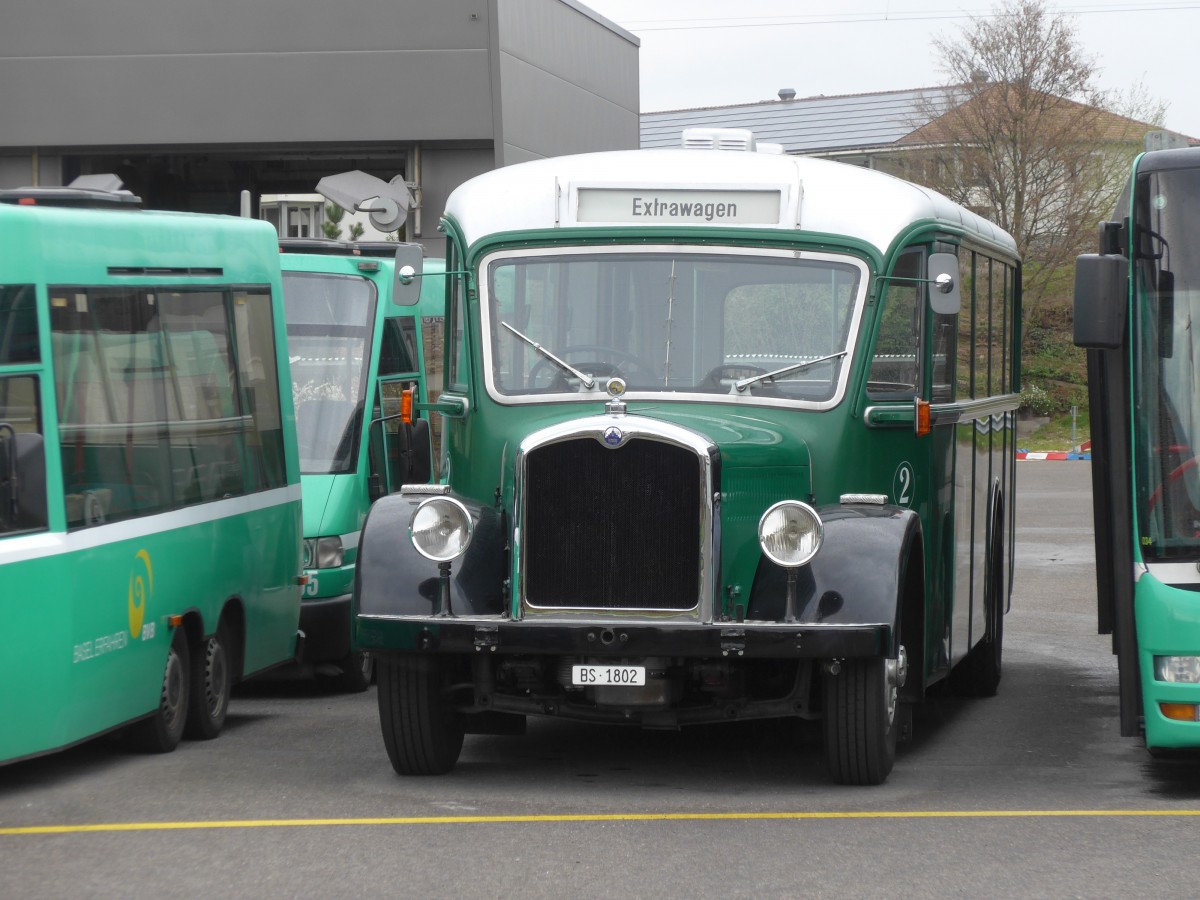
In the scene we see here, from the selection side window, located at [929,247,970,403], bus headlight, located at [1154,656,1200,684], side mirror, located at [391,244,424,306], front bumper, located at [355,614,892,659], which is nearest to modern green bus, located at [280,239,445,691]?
side mirror, located at [391,244,424,306]

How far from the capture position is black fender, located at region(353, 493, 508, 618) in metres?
8.65

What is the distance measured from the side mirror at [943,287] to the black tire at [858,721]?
191 centimetres

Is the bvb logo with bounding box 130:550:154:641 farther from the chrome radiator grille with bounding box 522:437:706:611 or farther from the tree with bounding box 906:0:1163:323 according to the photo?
the tree with bounding box 906:0:1163:323

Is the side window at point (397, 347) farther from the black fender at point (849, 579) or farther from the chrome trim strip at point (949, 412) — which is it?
the black fender at point (849, 579)

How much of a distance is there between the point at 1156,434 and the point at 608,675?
2564 millimetres

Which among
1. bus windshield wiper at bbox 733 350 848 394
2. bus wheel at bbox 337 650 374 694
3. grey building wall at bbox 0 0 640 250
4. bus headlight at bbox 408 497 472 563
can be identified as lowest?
bus wheel at bbox 337 650 374 694

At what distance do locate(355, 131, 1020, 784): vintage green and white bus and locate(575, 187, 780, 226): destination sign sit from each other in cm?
1

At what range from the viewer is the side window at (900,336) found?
31.6ft

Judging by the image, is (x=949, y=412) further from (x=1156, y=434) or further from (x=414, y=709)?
(x=414, y=709)

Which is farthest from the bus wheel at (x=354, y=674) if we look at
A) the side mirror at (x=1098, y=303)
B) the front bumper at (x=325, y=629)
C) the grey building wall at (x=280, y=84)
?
the grey building wall at (x=280, y=84)

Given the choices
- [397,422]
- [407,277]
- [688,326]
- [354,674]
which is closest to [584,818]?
[688,326]

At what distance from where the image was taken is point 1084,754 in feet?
33.2

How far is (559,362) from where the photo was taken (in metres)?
9.52

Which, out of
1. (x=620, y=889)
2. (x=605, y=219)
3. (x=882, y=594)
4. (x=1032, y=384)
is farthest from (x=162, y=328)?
(x=1032, y=384)
